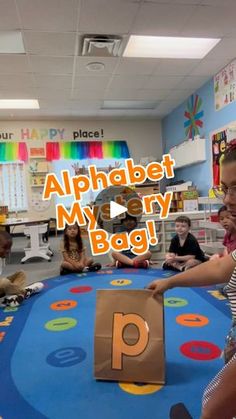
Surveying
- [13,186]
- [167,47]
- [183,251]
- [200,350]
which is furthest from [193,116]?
[200,350]

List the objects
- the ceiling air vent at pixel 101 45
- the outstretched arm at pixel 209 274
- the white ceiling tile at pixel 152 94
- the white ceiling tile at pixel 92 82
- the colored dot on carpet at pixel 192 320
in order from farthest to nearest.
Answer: the white ceiling tile at pixel 152 94, the white ceiling tile at pixel 92 82, the ceiling air vent at pixel 101 45, the colored dot on carpet at pixel 192 320, the outstretched arm at pixel 209 274

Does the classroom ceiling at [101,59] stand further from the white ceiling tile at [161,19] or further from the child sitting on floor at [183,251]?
the child sitting on floor at [183,251]

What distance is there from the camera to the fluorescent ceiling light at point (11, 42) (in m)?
3.38

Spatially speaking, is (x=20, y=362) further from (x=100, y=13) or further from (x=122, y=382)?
(x=100, y=13)

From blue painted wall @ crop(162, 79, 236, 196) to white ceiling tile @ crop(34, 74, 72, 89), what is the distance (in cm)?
209

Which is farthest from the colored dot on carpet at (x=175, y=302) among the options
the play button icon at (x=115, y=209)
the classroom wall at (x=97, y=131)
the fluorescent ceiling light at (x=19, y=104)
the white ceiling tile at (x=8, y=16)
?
the classroom wall at (x=97, y=131)

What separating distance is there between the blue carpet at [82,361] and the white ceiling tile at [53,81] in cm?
323

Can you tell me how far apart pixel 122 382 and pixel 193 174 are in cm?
513

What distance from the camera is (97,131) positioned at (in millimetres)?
7477

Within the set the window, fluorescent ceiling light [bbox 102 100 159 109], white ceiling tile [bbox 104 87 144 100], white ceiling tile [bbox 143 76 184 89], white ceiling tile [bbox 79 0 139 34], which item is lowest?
the window

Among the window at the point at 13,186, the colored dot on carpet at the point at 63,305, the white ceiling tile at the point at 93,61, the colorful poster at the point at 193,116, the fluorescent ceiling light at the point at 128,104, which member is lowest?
the colored dot on carpet at the point at 63,305

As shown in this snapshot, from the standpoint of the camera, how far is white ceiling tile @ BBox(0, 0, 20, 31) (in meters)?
2.84

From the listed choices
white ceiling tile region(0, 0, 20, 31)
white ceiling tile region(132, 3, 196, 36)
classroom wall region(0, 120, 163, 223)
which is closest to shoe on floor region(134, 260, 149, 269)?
white ceiling tile region(132, 3, 196, 36)

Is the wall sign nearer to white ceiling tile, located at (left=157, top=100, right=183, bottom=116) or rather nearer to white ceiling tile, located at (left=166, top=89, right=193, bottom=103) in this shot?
white ceiling tile, located at (left=157, top=100, right=183, bottom=116)
